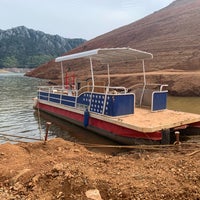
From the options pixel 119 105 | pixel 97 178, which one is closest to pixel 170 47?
pixel 119 105

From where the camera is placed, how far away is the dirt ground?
4.59m

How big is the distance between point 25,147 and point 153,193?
454 centimetres

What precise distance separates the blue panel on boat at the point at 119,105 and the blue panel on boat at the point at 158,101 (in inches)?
55.1

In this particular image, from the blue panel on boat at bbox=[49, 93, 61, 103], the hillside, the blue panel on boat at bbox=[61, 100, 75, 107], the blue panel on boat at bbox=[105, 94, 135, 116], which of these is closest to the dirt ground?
the blue panel on boat at bbox=[105, 94, 135, 116]

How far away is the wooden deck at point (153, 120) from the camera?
30.2 ft

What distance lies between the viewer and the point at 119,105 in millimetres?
10805

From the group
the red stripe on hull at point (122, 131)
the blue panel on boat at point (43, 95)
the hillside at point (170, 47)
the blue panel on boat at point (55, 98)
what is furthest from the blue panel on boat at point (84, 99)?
the hillside at point (170, 47)

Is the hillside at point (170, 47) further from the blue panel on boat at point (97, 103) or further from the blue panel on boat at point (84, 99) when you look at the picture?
the blue panel on boat at point (97, 103)

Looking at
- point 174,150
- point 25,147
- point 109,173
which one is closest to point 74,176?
point 109,173

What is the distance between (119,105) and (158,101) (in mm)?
2442

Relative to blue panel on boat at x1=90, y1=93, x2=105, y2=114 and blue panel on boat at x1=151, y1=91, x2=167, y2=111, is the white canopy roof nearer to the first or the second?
blue panel on boat at x1=90, y1=93, x2=105, y2=114

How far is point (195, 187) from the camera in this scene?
4.70 m

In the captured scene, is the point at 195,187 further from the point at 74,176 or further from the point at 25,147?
the point at 25,147

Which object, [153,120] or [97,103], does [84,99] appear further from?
[153,120]
